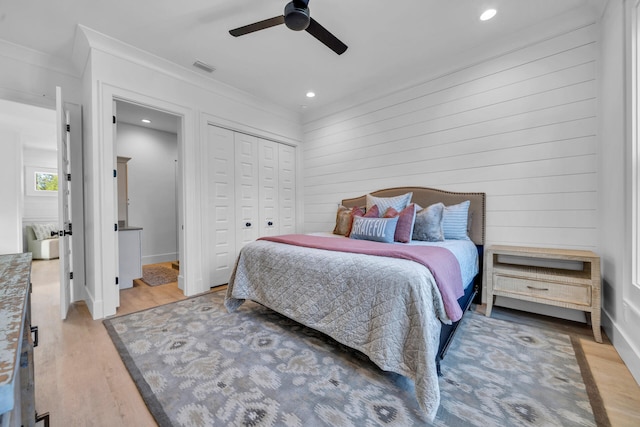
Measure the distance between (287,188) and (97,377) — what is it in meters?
3.41

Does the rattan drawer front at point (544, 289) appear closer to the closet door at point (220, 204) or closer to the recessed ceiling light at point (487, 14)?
the recessed ceiling light at point (487, 14)

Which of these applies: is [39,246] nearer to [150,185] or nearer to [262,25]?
[150,185]

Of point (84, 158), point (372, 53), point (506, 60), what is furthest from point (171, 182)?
point (506, 60)

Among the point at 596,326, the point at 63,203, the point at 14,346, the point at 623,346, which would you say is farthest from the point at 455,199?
the point at 63,203

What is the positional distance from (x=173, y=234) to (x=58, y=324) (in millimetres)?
3153

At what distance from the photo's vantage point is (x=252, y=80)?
3541 mm

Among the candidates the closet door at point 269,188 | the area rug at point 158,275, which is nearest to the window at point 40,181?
the area rug at point 158,275

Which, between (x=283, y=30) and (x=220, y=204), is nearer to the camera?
(x=283, y=30)

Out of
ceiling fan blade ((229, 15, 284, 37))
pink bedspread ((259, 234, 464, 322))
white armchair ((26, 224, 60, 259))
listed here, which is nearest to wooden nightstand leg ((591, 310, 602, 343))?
pink bedspread ((259, 234, 464, 322))

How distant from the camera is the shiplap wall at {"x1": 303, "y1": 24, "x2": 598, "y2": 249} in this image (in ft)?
7.88

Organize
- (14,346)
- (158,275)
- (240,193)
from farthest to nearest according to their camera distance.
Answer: (158,275) → (240,193) → (14,346)

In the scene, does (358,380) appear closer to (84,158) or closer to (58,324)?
(58,324)

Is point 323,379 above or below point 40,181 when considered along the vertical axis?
below

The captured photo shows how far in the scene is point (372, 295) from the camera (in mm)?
1624
